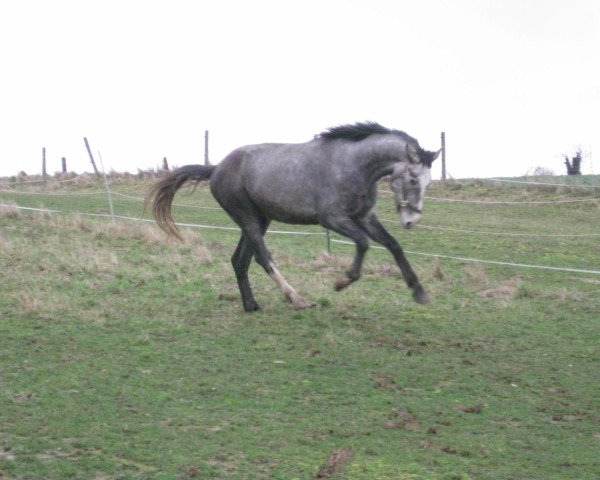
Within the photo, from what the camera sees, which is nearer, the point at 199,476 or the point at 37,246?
the point at 199,476

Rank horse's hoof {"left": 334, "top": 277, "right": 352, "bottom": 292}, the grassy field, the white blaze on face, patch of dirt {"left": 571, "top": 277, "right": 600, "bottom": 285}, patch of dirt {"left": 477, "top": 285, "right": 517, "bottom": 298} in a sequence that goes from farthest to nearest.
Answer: patch of dirt {"left": 571, "top": 277, "right": 600, "bottom": 285} < patch of dirt {"left": 477, "top": 285, "right": 517, "bottom": 298} < horse's hoof {"left": 334, "top": 277, "right": 352, "bottom": 292} < the white blaze on face < the grassy field

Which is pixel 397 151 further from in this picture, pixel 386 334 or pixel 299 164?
pixel 386 334

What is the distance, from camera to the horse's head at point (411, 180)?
33.0 feet

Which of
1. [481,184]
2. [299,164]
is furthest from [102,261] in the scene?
[481,184]

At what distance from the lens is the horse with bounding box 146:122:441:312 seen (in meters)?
10.2

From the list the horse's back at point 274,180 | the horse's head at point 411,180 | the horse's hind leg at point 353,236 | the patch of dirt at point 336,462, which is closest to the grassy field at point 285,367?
the patch of dirt at point 336,462

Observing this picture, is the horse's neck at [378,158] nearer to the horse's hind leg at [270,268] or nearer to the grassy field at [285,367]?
the horse's hind leg at [270,268]

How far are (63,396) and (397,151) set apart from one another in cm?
429

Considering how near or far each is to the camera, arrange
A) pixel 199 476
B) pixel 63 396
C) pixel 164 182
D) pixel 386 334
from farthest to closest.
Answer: pixel 164 182 → pixel 386 334 → pixel 63 396 → pixel 199 476

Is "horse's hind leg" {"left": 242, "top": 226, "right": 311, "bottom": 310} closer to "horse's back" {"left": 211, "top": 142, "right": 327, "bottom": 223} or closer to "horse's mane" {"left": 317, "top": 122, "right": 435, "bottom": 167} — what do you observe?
"horse's back" {"left": 211, "top": 142, "right": 327, "bottom": 223}

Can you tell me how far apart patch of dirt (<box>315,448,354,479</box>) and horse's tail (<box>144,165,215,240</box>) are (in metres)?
5.70

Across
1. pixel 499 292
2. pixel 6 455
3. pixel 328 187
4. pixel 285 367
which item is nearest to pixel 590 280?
pixel 499 292

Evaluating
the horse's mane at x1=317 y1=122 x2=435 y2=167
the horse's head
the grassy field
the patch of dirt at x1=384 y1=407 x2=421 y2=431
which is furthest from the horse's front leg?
the patch of dirt at x1=384 y1=407 x2=421 y2=431

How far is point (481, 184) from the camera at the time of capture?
26.8 metres
